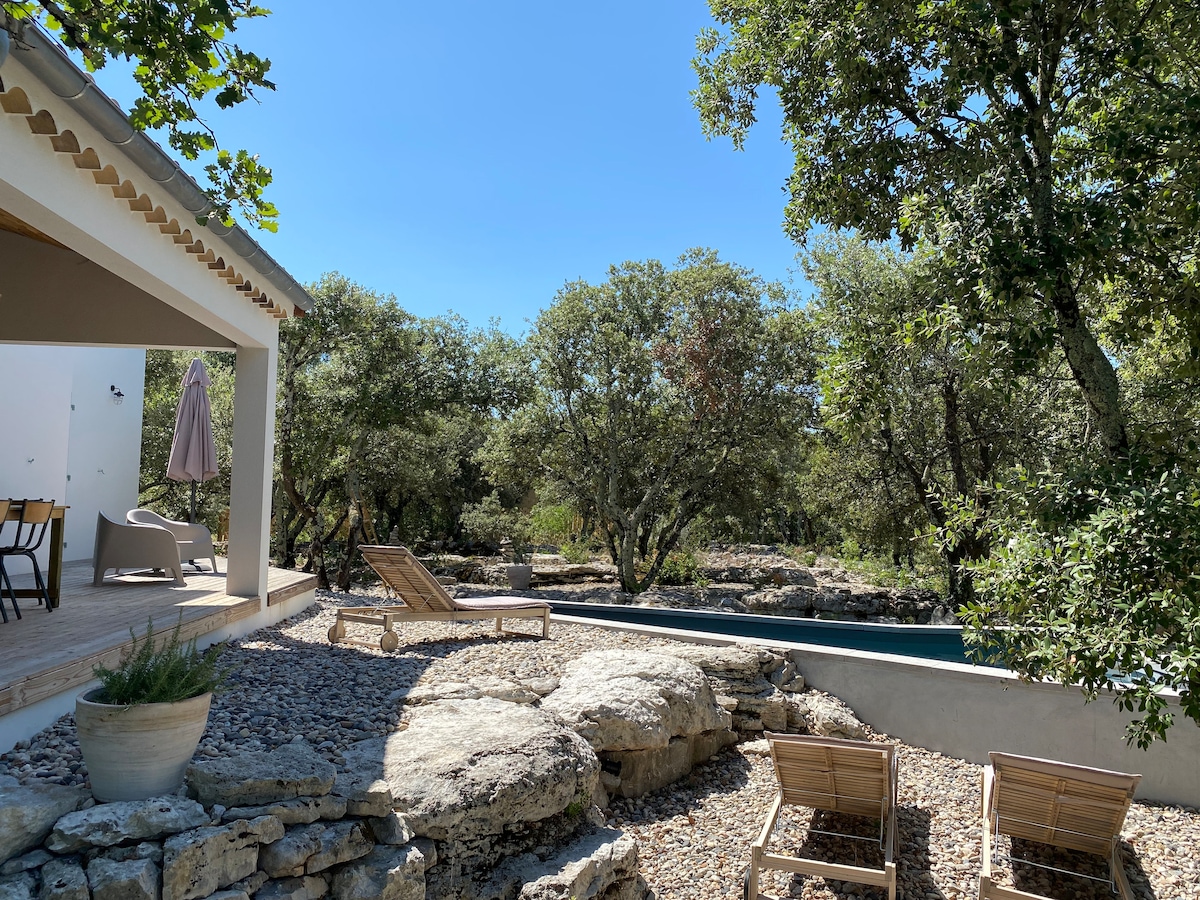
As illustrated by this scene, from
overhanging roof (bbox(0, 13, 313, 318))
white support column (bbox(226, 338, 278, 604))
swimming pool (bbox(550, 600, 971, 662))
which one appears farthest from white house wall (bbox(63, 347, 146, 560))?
swimming pool (bbox(550, 600, 971, 662))

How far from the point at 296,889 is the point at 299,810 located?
0.93 feet

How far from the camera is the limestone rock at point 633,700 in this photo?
5.43 meters

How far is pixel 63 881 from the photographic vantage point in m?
2.57

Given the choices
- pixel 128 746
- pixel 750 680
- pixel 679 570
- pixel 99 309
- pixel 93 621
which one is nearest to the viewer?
pixel 128 746

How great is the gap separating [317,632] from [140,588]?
1796 millimetres

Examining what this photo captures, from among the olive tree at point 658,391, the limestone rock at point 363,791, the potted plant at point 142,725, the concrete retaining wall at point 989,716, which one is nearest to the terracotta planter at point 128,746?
the potted plant at point 142,725

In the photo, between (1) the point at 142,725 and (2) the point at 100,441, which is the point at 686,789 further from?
(2) the point at 100,441

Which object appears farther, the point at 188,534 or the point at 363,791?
the point at 188,534

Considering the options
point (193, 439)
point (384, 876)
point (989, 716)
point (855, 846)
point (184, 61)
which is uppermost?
point (184, 61)

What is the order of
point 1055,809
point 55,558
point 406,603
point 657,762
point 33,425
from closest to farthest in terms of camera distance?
point 1055,809 < point 657,762 < point 55,558 < point 406,603 < point 33,425

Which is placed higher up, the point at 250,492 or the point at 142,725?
the point at 250,492

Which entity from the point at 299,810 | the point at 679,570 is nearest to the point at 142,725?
the point at 299,810

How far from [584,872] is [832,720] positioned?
3574mm

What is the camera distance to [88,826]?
9.01ft
